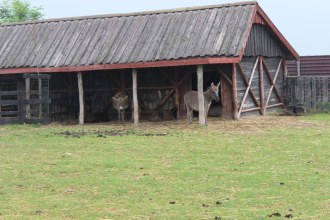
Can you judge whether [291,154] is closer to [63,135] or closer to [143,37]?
[63,135]

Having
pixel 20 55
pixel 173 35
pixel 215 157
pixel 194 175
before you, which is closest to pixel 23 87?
pixel 20 55

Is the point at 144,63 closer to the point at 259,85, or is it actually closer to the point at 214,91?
the point at 214,91

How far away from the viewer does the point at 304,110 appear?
26328 mm

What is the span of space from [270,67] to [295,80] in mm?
1320

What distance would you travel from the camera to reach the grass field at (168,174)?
28.5 feet

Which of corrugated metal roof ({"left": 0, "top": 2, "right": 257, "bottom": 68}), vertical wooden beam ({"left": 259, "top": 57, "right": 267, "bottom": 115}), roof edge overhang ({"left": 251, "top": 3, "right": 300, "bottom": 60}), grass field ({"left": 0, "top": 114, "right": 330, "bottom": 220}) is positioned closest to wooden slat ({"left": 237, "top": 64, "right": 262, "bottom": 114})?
vertical wooden beam ({"left": 259, "top": 57, "right": 267, "bottom": 115})

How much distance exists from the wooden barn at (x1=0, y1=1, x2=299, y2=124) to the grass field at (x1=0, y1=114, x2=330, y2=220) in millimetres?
4000

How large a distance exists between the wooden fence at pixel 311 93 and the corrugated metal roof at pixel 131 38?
4.92m

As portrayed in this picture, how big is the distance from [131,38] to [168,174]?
44.9 feet

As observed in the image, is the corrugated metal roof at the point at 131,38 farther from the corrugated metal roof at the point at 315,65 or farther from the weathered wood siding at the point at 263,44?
the corrugated metal roof at the point at 315,65

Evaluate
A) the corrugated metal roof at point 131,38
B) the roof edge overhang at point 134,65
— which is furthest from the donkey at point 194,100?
the corrugated metal roof at point 131,38

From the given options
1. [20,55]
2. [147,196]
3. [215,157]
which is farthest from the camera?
[20,55]

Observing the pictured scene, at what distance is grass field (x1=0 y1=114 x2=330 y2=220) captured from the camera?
8672 millimetres

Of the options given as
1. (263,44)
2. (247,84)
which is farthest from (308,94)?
(247,84)
